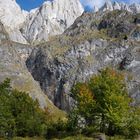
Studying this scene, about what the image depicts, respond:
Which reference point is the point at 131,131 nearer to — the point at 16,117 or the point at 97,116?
the point at 97,116

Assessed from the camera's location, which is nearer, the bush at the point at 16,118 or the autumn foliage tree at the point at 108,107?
the bush at the point at 16,118

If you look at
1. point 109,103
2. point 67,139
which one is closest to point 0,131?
point 67,139

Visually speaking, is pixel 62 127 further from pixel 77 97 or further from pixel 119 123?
pixel 119 123

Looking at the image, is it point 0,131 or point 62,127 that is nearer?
point 0,131

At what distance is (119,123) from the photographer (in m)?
84.1

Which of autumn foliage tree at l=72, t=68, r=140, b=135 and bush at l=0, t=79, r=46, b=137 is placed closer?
bush at l=0, t=79, r=46, b=137

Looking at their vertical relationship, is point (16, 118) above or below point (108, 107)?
below

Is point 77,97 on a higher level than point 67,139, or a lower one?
higher

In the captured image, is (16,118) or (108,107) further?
(16,118)

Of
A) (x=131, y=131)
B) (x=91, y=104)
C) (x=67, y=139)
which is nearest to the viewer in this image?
(x=67, y=139)

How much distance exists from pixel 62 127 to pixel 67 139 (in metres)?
25.5

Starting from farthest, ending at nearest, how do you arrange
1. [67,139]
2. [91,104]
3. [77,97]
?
[77,97], [91,104], [67,139]

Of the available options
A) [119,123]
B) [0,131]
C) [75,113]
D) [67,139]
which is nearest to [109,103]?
[119,123]

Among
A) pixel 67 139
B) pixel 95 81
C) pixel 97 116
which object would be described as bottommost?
pixel 67 139
